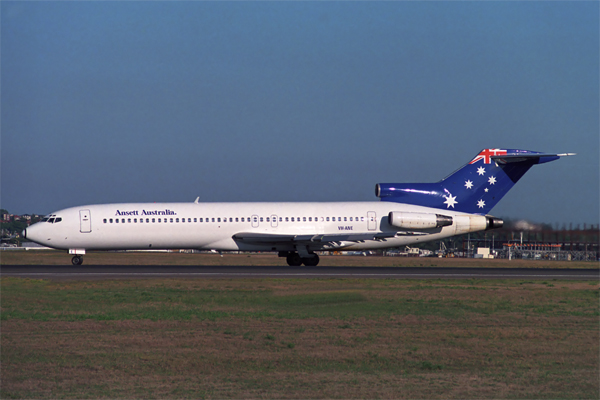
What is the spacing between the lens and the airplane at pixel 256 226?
36312 mm

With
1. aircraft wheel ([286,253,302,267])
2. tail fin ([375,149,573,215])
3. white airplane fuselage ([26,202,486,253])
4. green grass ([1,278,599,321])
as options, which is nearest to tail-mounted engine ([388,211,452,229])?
white airplane fuselage ([26,202,486,253])

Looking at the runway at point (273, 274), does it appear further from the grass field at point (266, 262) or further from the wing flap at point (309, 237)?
the grass field at point (266, 262)

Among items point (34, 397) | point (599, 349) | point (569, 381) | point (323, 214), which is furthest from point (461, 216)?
point (34, 397)

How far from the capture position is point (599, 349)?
13258 millimetres

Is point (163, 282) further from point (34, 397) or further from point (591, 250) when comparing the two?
point (591, 250)

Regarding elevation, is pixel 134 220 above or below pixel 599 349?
above

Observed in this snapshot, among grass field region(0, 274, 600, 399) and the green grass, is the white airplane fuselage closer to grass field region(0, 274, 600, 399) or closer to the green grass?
the green grass

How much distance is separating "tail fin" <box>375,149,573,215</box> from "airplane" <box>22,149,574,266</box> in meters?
0.59

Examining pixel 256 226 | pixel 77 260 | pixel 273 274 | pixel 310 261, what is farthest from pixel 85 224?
pixel 273 274

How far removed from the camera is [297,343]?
43.7 feet

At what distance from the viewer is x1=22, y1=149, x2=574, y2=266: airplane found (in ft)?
119

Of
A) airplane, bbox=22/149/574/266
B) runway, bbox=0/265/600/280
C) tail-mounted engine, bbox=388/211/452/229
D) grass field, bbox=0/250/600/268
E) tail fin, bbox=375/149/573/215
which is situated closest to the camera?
runway, bbox=0/265/600/280

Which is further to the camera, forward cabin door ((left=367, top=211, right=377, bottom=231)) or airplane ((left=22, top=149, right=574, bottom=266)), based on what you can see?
forward cabin door ((left=367, top=211, right=377, bottom=231))

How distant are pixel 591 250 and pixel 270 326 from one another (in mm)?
32529
